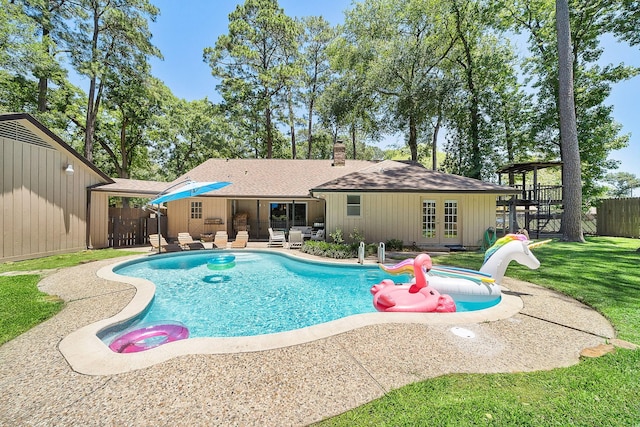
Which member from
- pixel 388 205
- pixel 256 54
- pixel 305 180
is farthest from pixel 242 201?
pixel 256 54

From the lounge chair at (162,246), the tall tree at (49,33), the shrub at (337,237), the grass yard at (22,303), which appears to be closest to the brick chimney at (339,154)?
the shrub at (337,237)

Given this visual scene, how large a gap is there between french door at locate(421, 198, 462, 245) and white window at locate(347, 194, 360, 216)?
10.7 ft

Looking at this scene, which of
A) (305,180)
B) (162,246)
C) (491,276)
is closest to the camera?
(491,276)

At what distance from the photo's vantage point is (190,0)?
15016 mm

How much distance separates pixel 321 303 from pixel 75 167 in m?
12.1

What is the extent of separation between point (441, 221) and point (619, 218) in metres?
13.4

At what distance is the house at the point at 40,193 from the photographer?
29.2ft

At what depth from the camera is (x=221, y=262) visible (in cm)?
1090

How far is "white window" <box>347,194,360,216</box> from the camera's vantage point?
12.9 m

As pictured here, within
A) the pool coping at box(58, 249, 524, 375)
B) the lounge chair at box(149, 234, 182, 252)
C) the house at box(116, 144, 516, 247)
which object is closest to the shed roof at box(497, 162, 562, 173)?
the house at box(116, 144, 516, 247)

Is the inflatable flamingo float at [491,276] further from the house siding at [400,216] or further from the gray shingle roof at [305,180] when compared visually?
the house siding at [400,216]

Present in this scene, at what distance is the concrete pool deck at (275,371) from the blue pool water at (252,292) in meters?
1.97

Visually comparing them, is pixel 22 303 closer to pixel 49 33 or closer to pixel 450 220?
pixel 450 220

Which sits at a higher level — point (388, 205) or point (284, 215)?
point (388, 205)
